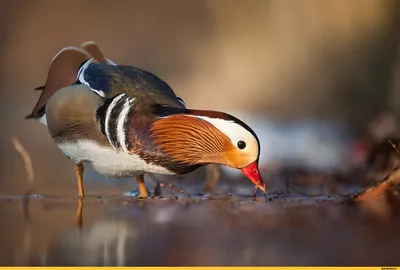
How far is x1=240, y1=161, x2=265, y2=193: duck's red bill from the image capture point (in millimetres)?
1721

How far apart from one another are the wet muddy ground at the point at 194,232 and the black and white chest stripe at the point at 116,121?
0.21 m

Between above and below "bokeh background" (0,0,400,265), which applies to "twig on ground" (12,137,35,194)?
below

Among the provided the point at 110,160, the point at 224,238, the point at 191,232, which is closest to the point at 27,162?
the point at 110,160

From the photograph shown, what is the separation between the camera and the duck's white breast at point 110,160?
171 cm

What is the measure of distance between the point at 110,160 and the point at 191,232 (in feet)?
1.44

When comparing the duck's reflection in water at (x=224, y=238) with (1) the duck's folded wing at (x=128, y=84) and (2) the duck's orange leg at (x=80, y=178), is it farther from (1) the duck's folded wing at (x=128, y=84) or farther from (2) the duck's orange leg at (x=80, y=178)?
(1) the duck's folded wing at (x=128, y=84)

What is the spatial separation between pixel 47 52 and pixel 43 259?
91cm

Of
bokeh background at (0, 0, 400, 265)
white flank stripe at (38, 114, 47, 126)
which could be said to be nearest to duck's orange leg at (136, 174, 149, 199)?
bokeh background at (0, 0, 400, 265)

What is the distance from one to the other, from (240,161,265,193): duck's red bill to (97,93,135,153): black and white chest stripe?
0.39 meters

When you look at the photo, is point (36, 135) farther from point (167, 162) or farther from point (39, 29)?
point (167, 162)

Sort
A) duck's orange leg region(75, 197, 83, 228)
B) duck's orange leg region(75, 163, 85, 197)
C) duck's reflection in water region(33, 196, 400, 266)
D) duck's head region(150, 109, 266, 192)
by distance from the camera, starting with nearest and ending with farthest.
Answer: duck's reflection in water region(33, 196, 400, 266) → duck's orange leg region(75, 197, 83, 228) → duck's head region(150, 109, 266, 192) → duck's orange leg region(75, 163, 85, 197)

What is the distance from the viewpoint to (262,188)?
1.77 meters

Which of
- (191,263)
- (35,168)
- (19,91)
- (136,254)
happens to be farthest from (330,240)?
(19,91)

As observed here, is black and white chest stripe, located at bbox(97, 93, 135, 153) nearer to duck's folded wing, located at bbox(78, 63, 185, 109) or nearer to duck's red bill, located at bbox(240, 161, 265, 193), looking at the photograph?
duck's folded wing, located at bbox(78, 63, 185, 109)
